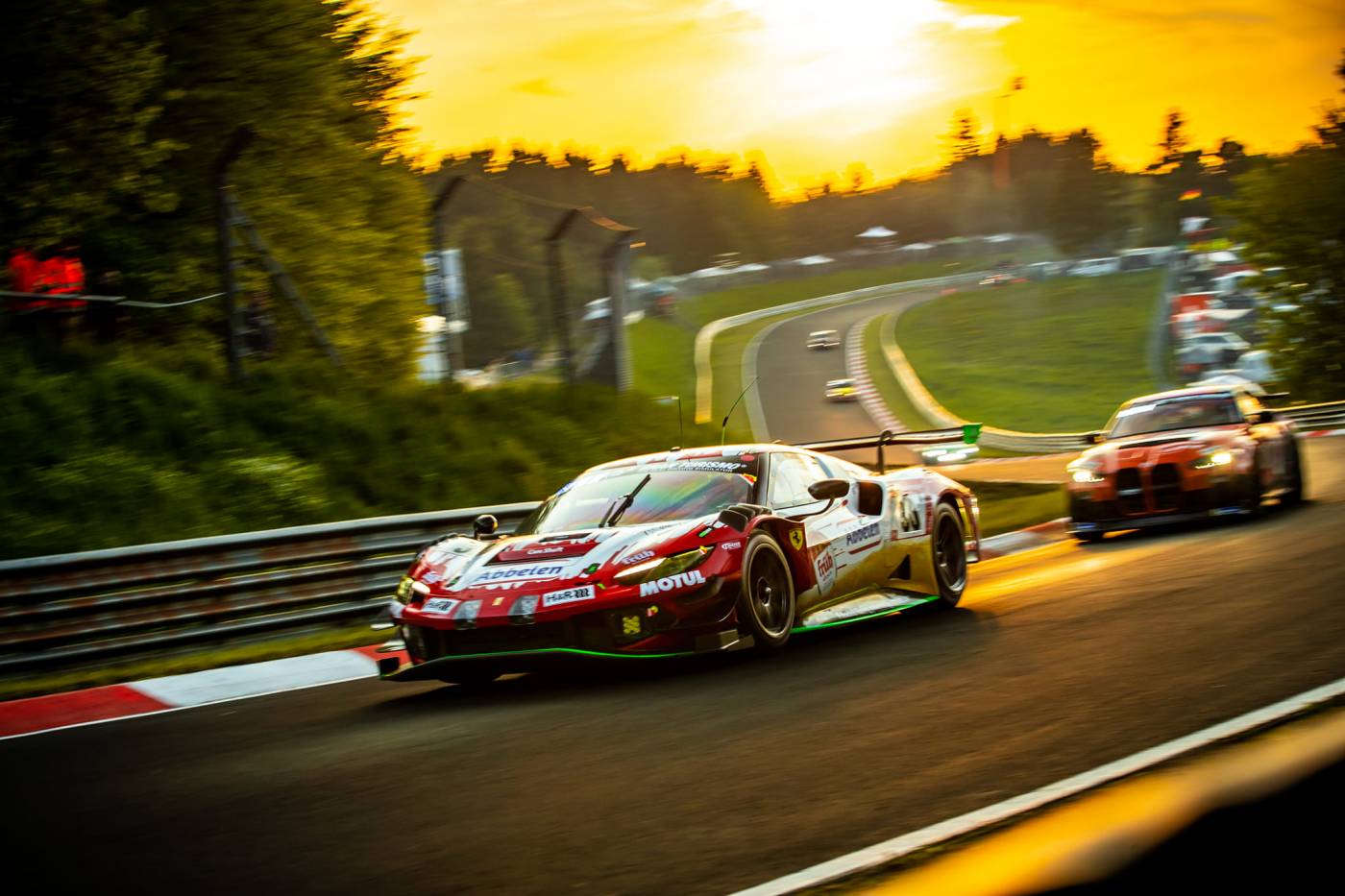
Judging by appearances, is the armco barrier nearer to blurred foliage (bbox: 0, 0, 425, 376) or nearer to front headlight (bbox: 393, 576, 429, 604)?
front headlight (bbox: 393, 576, 429, 604)

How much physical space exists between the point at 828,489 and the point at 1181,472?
6.60 meters

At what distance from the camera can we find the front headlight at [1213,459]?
1395cm

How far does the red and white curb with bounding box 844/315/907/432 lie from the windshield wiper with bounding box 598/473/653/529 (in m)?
47.3

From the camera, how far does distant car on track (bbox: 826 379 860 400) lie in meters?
65.1

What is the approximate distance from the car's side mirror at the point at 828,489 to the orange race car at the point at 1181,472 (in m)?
6.34

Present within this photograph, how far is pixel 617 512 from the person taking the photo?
8.34m

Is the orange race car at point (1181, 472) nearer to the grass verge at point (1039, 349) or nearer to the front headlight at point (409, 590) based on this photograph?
the front headlight at point (409, 590)

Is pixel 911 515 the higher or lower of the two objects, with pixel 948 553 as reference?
higher

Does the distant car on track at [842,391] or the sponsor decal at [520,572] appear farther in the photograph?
the distant car on track at [842,391]

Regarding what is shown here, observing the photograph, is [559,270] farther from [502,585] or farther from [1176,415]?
[502,585]

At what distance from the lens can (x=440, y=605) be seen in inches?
298

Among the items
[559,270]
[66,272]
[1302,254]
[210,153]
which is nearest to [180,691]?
[559,270]

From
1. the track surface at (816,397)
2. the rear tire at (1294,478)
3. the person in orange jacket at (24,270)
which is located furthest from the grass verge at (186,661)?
the track surface at (816,397)

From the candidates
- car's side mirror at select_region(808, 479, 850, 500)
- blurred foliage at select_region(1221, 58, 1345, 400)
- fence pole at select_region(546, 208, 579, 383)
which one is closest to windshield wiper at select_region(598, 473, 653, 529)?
car's side mirror at select_region(808, 479, 850, 500)
